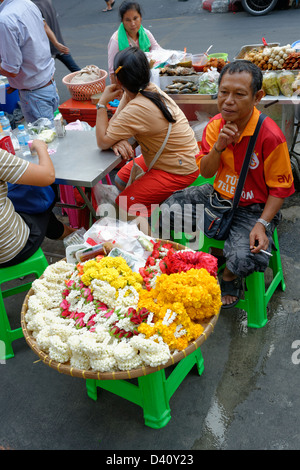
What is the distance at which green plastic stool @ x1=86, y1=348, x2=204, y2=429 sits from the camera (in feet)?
6.64

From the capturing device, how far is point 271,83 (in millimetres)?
3621

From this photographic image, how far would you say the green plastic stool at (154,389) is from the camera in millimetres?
2025

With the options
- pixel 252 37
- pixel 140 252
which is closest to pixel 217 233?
pixel 140 252

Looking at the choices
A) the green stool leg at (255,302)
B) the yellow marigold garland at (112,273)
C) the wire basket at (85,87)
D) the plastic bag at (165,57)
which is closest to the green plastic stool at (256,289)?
the green stool leg at (255,302)

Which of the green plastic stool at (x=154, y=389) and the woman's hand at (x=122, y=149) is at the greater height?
the woman's hand at (x=122, y=149)

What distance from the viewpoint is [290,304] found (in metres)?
2.82

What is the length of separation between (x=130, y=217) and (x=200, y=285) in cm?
134

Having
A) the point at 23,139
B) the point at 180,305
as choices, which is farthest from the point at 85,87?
the point at 180,305

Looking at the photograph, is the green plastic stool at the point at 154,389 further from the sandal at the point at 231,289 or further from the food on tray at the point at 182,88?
the food on tray at the point at 182,88

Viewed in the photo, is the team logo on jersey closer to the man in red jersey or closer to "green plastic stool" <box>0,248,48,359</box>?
the man in red jersey

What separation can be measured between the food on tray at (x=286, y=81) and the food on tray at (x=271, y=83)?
0.04 meters

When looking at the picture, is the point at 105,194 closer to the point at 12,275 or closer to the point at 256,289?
the point at 12,275

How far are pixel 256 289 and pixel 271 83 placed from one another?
2075mm
